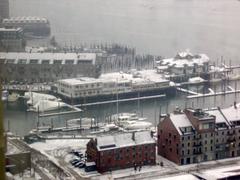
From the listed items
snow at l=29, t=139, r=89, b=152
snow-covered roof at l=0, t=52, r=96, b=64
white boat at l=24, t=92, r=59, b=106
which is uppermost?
snow-covered roof at l=0, t=52, r=96, b=64

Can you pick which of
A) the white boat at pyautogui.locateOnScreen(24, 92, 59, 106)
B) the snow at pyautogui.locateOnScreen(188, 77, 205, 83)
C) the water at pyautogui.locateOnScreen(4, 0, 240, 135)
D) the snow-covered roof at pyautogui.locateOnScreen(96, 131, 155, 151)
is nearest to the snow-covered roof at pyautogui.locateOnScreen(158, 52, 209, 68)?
the snow at pyautogui.locateOnScreen(188, 77, 205, 83)

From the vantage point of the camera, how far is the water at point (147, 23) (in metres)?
12.0

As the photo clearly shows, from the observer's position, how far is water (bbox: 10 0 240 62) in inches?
472

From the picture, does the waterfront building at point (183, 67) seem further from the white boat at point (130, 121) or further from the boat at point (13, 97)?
the boat at point (13, 97)

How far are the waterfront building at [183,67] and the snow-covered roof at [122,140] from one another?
4.33 meters

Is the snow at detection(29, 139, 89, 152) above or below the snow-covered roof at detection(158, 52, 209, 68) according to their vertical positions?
below

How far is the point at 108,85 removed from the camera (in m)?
8.04

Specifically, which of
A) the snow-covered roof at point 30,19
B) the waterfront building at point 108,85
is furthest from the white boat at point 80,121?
the snow-covered roof at point 30,19

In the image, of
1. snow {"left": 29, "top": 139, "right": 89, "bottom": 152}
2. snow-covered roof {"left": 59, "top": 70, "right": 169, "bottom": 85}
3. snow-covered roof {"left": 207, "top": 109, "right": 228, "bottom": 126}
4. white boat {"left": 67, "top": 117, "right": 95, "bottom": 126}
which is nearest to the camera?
snow-covered roof {"left": 207, "top": 109, "right": 228, "bottom": 126}

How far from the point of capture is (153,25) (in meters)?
15.3

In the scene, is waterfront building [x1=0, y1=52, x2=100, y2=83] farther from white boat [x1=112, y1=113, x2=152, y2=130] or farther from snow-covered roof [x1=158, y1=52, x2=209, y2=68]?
white boat [x1=112, y1=113, x2=152, y2=130]

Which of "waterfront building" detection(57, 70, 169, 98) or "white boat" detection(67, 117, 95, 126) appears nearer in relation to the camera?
"white boat" detection(67, 117, 95, 126)

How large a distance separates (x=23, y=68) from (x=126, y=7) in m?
10.3

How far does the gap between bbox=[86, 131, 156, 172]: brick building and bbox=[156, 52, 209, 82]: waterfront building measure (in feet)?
14.5
